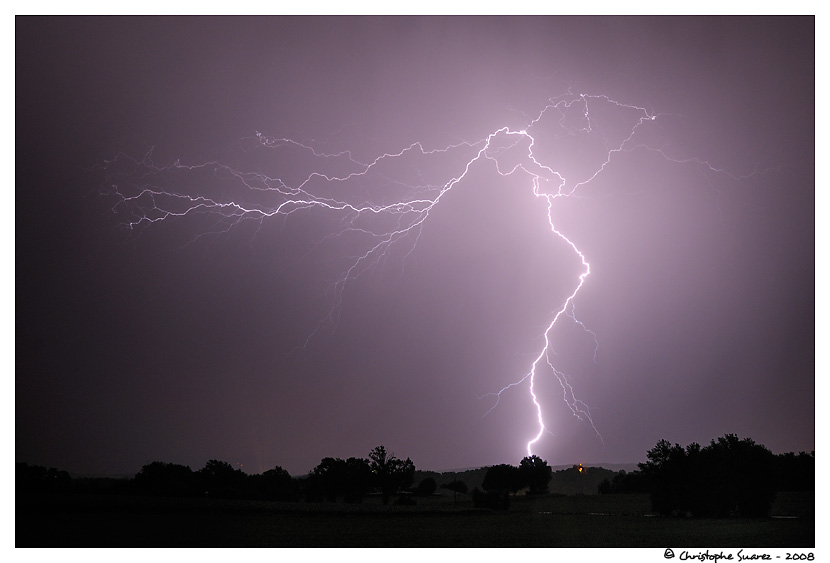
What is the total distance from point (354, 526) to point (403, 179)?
19.2ft

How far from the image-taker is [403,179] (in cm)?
1149

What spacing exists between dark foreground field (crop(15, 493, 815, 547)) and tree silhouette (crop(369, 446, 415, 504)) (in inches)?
40.5

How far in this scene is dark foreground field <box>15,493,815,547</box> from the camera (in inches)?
362

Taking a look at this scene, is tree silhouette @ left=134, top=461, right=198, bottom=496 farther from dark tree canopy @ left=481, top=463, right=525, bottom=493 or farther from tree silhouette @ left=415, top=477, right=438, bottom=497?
dark tree canopy @ left=481, top=463, right=525, bottom=493

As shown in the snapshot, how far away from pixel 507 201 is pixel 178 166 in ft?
18.6

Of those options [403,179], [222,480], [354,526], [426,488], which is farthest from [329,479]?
[403,179]

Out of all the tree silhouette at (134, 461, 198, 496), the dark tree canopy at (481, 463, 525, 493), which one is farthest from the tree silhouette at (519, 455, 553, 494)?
the tree silhouette at (134, 461, 198, 496)

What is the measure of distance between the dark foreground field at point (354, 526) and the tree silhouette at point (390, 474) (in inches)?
40.5

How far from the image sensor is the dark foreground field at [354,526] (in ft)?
30.1

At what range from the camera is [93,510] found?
35.7ft

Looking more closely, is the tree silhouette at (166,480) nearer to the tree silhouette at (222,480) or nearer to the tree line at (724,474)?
the tree silhouette at (222,480)

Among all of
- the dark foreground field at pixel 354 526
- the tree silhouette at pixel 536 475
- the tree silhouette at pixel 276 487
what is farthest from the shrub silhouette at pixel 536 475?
the tree silhouette at pixel 276 487
